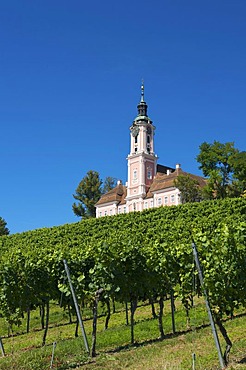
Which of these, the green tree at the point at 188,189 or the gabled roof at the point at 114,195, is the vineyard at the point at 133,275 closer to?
the green tree at the point at 188,189

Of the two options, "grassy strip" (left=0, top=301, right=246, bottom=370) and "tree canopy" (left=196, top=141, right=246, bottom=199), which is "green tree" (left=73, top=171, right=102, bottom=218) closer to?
"tree canopy" (left=196, top=141, right=246, bottom=199)

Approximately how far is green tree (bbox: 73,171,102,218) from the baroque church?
3.42 feet

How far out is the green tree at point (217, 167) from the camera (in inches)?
1793

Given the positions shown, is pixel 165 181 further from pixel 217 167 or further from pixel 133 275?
pixel 133 275

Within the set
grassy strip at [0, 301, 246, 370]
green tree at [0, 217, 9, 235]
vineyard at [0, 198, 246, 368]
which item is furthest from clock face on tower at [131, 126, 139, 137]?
grassy strip at [0, 301, 246, 370]

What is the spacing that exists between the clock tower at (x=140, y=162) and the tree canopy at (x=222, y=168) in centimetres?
2494

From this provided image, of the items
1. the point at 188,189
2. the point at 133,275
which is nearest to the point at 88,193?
the point at 188,189

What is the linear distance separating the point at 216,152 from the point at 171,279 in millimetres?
34564

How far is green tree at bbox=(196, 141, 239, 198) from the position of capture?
45531mm

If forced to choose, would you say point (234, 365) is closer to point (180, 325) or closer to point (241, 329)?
point (241, 329)

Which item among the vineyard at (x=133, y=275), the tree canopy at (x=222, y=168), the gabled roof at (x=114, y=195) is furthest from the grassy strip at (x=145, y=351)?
the gabled roof at (x=114, y=195)

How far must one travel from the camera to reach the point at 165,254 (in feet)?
46.1

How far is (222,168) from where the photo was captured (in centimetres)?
4669

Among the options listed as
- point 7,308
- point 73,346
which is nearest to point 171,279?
point 73,346
